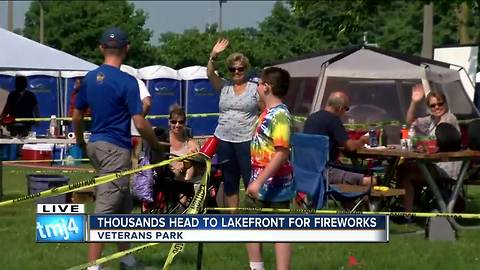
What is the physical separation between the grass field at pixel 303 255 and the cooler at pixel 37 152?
505 inches

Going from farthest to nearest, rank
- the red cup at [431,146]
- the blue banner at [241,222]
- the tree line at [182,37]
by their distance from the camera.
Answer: the tree line at [182,37] → the red cup at [431,146] → the blue banner at [241,222]

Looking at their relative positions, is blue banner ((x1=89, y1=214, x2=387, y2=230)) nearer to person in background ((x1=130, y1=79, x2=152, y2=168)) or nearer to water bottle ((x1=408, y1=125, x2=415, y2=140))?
water bottle ((x1=408, y1=125, x2=415, y2=140))

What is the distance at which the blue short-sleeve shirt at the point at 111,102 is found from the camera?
7.46m

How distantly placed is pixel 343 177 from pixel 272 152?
161 inches

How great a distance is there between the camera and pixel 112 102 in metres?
7.48

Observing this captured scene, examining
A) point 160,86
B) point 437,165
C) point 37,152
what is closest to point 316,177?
point 437,165

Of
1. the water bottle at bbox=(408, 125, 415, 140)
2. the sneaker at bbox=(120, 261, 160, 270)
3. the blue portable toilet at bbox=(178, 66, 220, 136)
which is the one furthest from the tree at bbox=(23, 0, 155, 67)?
the sneaker at bbox=(120, 261, 160, 270)

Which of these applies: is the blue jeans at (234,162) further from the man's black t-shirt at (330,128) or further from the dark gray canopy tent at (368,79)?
the dark gray canopy tent at (368,79)

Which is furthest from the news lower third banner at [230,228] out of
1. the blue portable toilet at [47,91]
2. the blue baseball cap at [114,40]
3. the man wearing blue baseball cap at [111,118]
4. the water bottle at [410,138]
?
the blue portable toilet at [47,91]

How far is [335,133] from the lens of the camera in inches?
437

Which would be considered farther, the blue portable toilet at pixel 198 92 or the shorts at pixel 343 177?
the blue portable toilet at pixel 198 92

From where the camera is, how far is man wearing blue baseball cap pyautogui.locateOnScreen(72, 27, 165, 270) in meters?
7.46

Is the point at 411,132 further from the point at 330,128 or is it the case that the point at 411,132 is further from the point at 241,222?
the point at 241,222

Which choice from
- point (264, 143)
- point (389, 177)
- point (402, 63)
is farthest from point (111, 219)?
point (402, 63)
